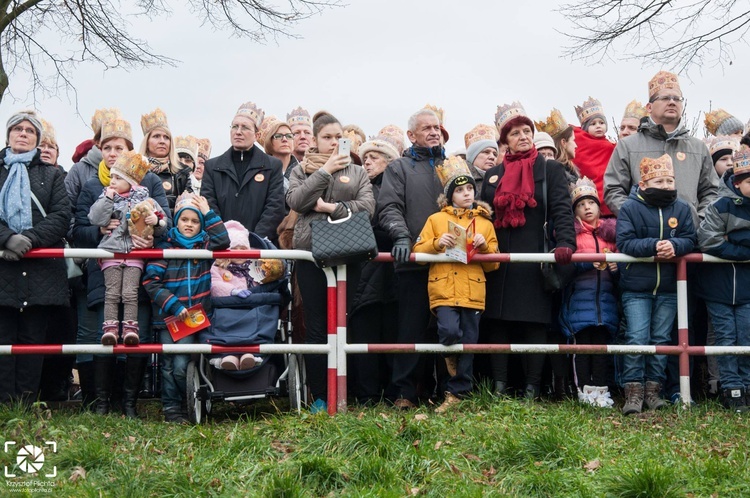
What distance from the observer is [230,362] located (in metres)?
7.84

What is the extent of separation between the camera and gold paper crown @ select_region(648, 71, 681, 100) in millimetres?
9172

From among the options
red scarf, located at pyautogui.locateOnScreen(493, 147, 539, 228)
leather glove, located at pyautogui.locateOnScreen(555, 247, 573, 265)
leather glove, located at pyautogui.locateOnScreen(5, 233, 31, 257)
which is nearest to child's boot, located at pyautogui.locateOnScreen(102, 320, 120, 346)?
leather glove, located at pyautogui.locateOnScreen(5, 233, 31, 257)

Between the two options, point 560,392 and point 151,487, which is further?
point 560,392

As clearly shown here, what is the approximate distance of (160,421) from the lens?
812 cm

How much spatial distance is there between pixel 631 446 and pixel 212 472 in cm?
265

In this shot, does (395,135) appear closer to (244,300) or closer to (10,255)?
(244,300)

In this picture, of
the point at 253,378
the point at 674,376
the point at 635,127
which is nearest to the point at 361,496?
the point at 253,378

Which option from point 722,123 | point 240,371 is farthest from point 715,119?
point 240,371

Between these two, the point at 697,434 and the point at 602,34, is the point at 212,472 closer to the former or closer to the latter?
the point at 697,434

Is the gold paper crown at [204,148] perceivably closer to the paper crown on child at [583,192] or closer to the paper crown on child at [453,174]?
the paper crown on child at [453,174]

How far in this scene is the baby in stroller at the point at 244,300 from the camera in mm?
7863

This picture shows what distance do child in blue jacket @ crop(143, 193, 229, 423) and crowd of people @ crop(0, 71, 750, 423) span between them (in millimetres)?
12

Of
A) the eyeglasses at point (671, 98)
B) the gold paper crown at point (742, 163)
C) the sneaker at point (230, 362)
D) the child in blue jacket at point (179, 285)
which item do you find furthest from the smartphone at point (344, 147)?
the gold paper crown at point (742, 163)

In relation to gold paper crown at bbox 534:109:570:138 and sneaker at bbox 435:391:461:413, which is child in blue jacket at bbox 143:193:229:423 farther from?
gold paper crown at bbox 534:109:570:138
